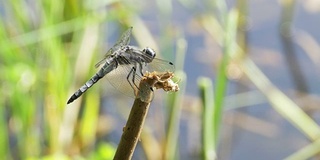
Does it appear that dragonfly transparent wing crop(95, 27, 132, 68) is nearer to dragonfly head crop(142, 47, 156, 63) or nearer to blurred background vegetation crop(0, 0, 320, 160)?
dragonfly head crop(142, 47, 156, 63)

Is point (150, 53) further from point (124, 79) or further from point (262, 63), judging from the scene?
point (262, 63)

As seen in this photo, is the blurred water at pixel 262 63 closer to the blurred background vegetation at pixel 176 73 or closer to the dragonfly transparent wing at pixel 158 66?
the blurred background vegetation at pixel 176 73

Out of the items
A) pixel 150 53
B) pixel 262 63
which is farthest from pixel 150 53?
pixel 262 63

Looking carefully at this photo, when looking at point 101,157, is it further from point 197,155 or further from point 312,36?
point 312,36

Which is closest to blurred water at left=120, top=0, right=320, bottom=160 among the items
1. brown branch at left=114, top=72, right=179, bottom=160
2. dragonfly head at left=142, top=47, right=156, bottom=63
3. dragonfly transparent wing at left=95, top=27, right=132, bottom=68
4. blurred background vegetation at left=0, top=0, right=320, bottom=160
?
blurred background vegetation at left=0, top=0, right=320, bottom=160

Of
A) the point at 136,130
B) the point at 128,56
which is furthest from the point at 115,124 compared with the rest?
the point at 136,130

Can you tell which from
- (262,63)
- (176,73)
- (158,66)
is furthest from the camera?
(262,63)
